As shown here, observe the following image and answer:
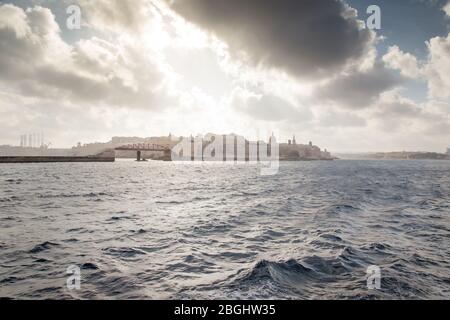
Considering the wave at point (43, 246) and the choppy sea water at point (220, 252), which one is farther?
the wave at point (43, 246)

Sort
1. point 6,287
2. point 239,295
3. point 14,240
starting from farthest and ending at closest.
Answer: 1. point 14,240
2. point 6,287
3. point 239,295

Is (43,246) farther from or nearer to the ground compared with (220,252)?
farther from the ground

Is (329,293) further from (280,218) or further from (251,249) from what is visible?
(280,218)

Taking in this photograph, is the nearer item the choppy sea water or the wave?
the choppy sea water

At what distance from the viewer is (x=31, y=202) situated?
23.8 meters

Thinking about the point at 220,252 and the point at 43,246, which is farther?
the point at 43,246

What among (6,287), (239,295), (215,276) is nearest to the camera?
(239,295)

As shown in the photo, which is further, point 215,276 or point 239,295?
point 215,276
